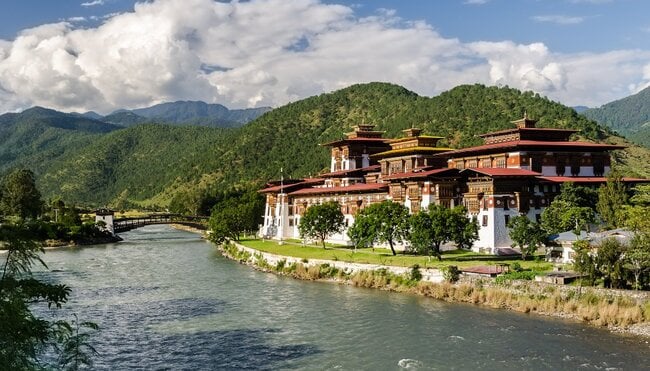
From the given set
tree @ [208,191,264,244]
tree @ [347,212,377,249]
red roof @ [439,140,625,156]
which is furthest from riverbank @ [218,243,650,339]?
tree @ [208,191,264,244]

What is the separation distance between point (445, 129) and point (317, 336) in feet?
393

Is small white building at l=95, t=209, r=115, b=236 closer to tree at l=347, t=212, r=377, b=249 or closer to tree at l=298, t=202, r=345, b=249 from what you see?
tree at l=298, t=202, r=345, b=249

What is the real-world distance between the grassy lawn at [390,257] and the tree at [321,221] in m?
1.99

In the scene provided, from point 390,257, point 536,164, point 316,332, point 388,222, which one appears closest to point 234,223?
point 388,222

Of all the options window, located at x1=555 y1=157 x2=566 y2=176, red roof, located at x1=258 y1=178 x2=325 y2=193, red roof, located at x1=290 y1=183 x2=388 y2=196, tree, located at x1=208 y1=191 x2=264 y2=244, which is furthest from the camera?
red roof, located at x1=258 y1=178 x2=325 y2=193

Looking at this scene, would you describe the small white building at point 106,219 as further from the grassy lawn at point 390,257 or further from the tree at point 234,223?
the grassy lawn at point 390,257

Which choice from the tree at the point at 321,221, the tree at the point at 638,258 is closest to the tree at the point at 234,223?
the tree at the point at 321,221

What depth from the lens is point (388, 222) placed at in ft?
204

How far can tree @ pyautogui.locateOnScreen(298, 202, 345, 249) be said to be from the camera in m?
76.1

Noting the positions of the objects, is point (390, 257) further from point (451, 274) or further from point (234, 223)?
point (234, 223)

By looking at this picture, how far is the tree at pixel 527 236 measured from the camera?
55844mm

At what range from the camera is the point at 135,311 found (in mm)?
44531

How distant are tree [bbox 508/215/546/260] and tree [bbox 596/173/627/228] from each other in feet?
23.2

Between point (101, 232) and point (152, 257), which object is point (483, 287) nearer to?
point (152, 257)
